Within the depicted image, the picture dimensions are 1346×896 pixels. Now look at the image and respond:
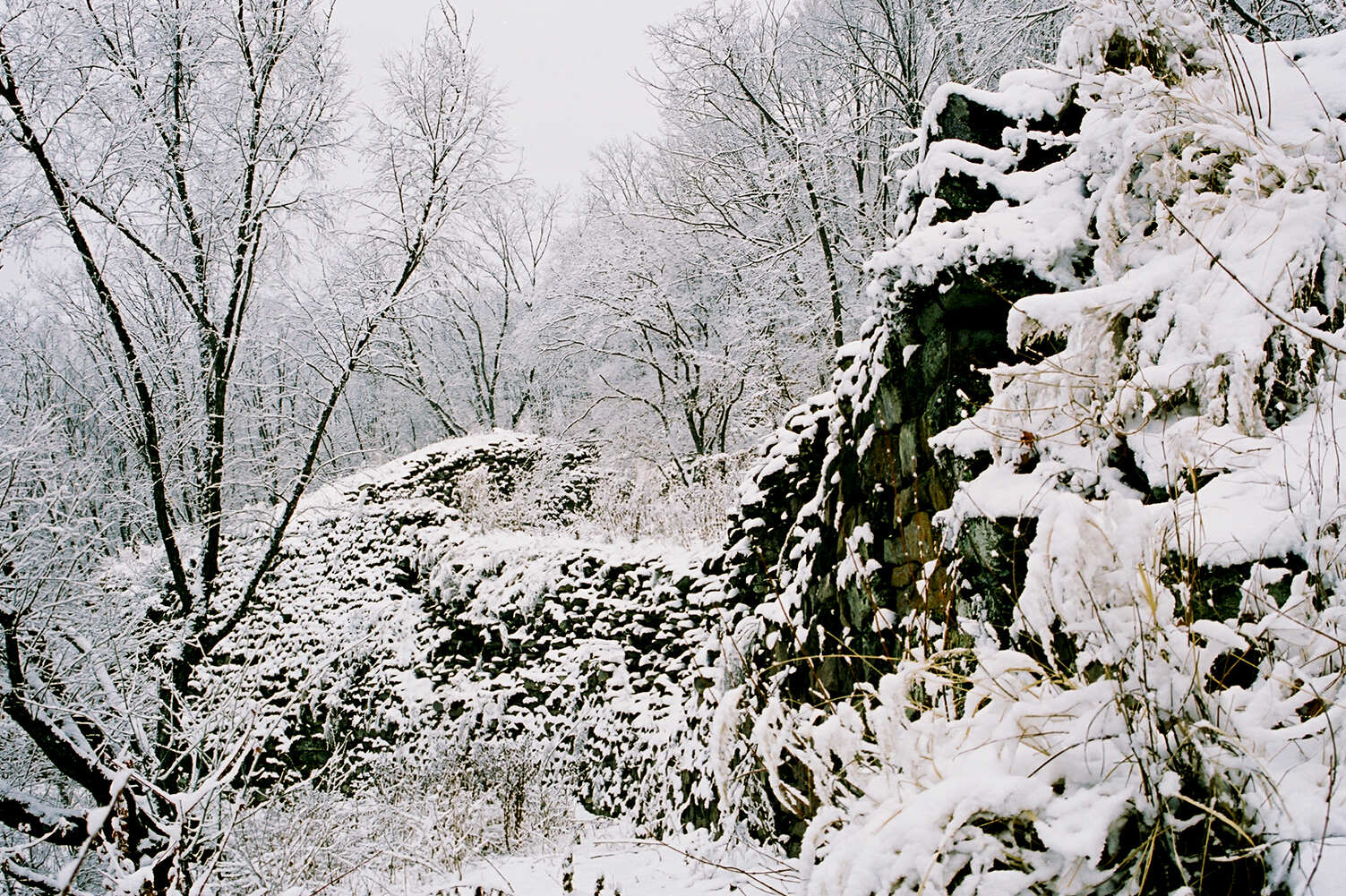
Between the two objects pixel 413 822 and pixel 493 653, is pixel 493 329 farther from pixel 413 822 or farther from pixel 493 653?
pixel 413 822

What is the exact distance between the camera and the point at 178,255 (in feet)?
21.4

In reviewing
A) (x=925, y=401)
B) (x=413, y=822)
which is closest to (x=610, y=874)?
(x=413, y=822)

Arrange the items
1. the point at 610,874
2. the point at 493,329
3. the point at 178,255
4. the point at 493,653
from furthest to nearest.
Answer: the point at 493,329, the point at 493,653, the point at 178,255, the point at 610,874

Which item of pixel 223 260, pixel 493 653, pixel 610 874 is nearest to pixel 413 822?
pixel 610 874

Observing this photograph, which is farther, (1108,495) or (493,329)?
(493,329)

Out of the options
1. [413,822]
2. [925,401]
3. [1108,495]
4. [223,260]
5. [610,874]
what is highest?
[223,260]

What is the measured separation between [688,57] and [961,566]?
10.1m

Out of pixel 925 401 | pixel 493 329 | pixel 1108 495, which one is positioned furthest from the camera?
pixel 493 329

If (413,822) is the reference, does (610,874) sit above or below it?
above

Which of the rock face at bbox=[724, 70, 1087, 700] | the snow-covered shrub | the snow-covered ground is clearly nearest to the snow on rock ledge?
the rock face at bbox=[724, 70, 1087, 700]

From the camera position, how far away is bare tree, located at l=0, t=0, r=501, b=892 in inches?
185

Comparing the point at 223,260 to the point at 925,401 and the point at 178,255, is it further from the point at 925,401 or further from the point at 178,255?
the point at 925,401

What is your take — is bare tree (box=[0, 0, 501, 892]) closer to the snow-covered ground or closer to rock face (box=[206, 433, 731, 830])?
rock face (box=[206, 433, 731, 830])

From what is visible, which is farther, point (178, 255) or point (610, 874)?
point (178, 255)
